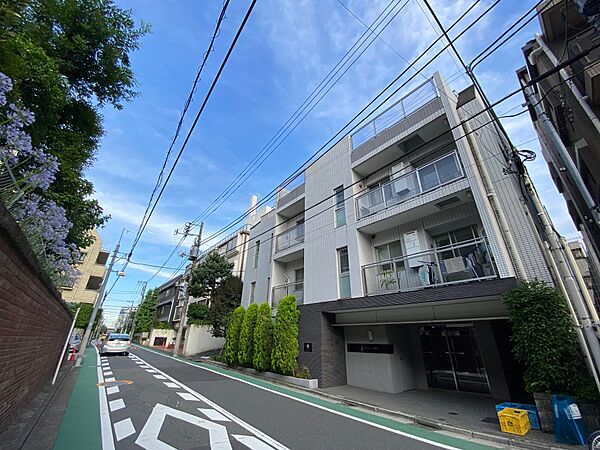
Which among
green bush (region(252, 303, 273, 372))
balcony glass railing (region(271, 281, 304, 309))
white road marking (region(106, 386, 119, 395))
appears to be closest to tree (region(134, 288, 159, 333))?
balcony glass railing (region(271, 281, 304, 309))

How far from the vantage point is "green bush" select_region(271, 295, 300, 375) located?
395 inches

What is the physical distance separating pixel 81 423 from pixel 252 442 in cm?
313

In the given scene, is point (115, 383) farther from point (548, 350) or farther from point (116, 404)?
point (548, 350)

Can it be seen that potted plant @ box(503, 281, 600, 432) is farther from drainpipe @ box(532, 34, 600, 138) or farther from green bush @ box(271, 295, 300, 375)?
green bush @ box(271, 295, 300, 375)

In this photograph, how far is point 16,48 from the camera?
150 inches

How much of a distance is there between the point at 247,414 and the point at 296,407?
1429mm

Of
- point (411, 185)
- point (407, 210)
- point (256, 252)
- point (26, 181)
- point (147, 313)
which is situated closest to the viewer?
point (26, 181)

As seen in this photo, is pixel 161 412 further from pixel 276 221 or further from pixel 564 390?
pixel 276 221

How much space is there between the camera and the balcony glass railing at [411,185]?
8.01 m

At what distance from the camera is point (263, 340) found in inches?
451

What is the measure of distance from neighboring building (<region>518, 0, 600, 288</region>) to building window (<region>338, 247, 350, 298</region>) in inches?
266

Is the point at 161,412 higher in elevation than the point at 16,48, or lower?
lower

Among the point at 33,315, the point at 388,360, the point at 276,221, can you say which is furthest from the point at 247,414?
the point at 276,221

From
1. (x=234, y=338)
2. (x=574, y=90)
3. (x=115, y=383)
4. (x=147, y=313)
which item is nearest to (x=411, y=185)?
(x=574, y=90)
